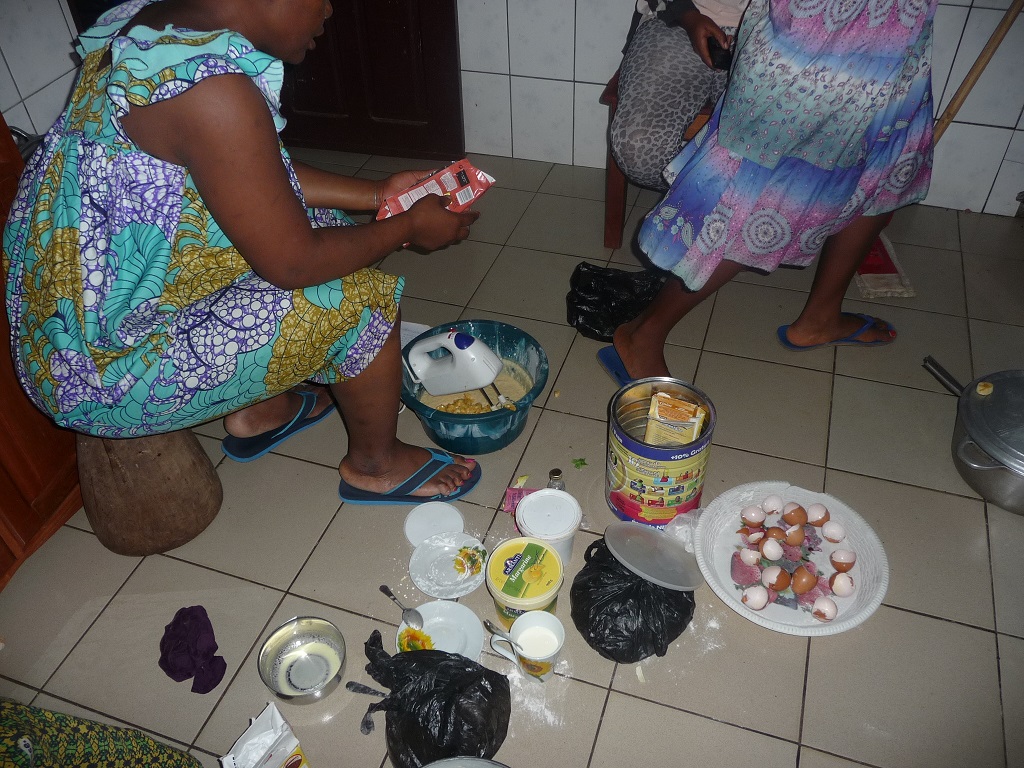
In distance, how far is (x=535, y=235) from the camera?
2.21 metres

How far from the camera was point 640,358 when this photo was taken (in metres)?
1.69

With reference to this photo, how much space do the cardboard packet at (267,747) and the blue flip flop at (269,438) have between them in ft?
2.05

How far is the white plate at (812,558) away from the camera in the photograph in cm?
120

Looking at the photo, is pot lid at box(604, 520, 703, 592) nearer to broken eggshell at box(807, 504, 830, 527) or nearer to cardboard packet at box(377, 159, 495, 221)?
broken eggshell at box(807, 504, 830, 527)

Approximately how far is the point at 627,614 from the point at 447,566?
1.15 ft

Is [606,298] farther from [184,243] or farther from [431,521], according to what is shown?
[184,243]

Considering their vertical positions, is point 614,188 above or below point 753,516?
above

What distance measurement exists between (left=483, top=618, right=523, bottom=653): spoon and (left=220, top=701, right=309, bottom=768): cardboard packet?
34 centimetres

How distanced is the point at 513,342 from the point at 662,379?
41cm

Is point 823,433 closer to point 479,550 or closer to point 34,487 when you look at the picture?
point 479,550

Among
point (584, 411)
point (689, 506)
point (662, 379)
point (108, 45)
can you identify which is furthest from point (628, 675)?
point (108, 45)

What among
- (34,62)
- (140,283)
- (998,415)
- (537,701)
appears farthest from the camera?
(34,62)

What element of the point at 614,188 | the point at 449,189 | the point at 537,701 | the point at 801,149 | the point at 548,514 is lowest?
the point at 537,701

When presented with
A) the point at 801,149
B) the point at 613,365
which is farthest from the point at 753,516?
the point at 801,149
